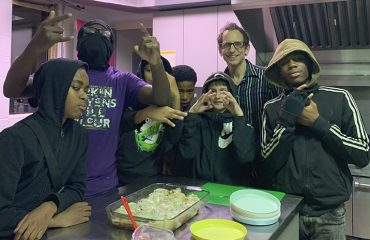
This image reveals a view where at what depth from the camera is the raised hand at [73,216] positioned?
910 millimetres

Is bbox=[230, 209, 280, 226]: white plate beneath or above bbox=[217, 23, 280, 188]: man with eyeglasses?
beneath

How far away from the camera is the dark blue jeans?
1.30m

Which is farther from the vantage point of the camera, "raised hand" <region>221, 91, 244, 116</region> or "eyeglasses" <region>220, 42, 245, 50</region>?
"eyeglasses" <region>220, 42, 245, 50</region>

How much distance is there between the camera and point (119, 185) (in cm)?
142

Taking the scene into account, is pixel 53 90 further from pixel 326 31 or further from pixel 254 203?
pixel 326 31

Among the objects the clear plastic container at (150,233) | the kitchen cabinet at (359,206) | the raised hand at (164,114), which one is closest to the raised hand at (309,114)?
the raised hand at (164,114)

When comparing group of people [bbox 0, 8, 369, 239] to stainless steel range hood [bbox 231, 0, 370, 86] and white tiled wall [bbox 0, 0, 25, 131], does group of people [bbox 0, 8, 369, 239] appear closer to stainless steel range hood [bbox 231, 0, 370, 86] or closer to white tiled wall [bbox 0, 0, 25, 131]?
stainless steel range hood [bbox 231, 0, 370, 86]

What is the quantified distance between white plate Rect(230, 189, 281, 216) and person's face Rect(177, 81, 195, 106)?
656 mm

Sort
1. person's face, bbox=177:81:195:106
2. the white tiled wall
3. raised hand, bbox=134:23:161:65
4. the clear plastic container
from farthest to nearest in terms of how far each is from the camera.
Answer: the white tiled wall → person's face, bbox=177:81:195:106 → raised hand, bbox=134:23:161:65 → the clear plastic container

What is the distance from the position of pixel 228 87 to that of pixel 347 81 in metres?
1.17

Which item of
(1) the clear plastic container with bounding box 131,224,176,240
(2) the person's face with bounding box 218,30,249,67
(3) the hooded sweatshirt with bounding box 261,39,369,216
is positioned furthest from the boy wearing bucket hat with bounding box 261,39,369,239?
(1) the clear plastic container with bounding box 131,224,176,240

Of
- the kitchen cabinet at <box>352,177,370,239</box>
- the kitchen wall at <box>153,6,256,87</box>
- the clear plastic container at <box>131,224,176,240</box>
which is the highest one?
the kitchen wall at <box>153,6,256,87</box>

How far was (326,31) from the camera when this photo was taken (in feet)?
7.10

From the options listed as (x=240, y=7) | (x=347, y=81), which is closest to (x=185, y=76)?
(x=240, y=7)
